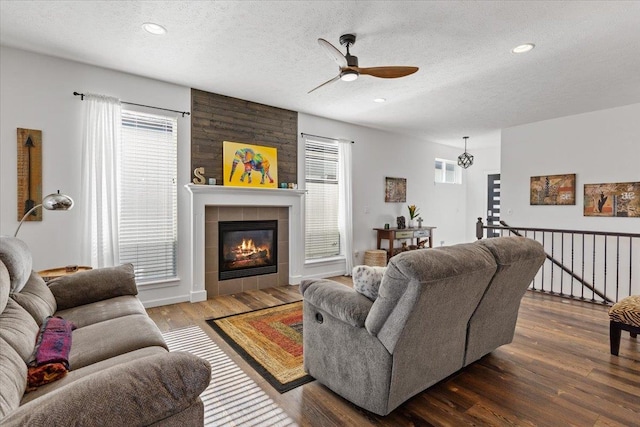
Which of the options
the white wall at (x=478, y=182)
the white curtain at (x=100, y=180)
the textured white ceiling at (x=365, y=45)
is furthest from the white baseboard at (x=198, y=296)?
the white wall at (x=478, y=182)

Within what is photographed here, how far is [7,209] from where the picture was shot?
3.17m

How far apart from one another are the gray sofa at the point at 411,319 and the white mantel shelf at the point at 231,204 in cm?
246

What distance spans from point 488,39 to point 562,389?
2874 mm

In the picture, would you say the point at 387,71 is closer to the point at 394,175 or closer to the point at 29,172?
the point at 29,172

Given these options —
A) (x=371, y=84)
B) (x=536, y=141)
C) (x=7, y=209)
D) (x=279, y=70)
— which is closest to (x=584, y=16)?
(x=371, y=84)

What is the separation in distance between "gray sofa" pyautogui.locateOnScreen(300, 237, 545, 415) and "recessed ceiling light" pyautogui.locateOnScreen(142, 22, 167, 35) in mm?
2494

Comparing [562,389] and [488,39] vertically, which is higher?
[488,39]

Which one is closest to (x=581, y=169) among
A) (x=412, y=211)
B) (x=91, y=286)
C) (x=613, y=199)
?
(x=613, y=199)

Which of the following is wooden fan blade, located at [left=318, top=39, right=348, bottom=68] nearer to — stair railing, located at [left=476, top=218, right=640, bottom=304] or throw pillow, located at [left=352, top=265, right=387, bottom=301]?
throw pillow, located at [left=352, top=265, right=387, bottom=301]

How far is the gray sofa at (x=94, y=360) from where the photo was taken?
2.95 ft

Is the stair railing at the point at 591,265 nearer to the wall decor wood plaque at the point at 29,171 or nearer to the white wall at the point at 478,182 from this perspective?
the white wall at the point at 478,182

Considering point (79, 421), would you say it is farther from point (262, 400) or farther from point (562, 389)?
point (562, 389)

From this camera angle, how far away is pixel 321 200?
18.4ft

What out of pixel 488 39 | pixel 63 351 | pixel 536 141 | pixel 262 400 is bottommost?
pixel 262 400
